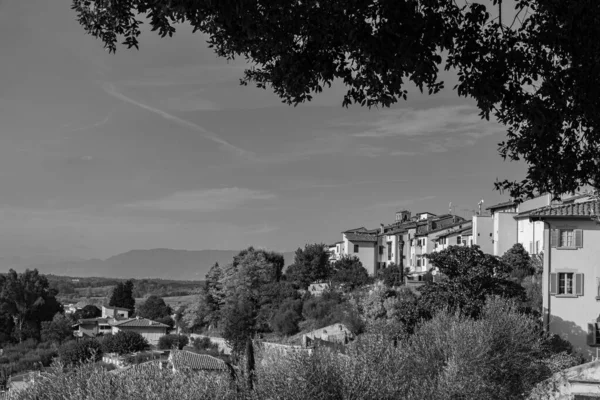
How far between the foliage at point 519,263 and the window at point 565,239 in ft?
30.3

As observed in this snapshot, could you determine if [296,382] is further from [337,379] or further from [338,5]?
[338,5]

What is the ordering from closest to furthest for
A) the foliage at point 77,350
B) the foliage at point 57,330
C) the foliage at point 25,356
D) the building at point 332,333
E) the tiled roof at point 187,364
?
1. the tiled roof at point 187,364
2. the building at point 332,333
3. the foliage at point 77,350
4. the foliage at point 25,356
5. the foliage at point 57,330

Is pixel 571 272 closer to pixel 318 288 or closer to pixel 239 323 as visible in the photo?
pixel 318 288

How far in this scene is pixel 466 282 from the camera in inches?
1403

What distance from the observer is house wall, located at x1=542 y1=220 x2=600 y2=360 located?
115 feet

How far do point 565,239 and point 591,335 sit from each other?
4.50m

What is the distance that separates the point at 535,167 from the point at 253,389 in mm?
6174

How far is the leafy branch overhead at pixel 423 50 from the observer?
7.62 m

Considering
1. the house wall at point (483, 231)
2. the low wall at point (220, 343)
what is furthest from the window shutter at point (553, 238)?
the low wall at point (220, 343)

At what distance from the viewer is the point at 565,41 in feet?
27.8

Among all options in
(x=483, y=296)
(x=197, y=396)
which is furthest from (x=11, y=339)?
(x=197, y=396)

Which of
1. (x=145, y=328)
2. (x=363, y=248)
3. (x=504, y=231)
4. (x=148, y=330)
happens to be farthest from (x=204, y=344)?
(x=145, y=328)

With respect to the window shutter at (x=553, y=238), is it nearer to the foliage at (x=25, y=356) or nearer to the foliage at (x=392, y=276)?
the foliage at (x=392, y=276)

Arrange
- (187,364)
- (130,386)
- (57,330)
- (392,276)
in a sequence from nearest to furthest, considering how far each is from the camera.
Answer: (130,386)
(187,364)
(392,276)
(57,330)
